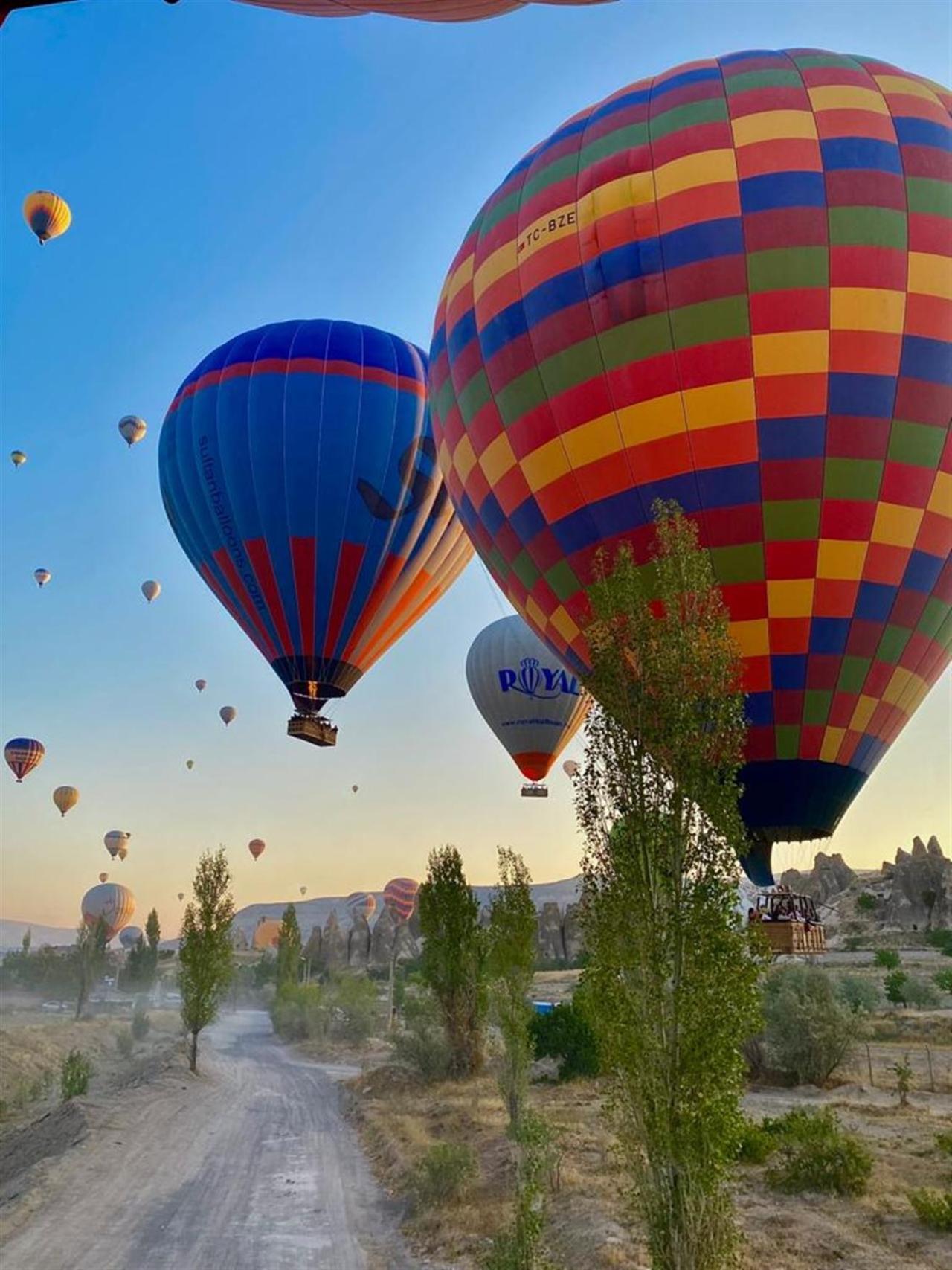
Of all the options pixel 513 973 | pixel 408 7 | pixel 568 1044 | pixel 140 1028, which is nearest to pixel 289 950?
pixel 140 1028

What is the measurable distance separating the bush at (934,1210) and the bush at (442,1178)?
7.90 metres

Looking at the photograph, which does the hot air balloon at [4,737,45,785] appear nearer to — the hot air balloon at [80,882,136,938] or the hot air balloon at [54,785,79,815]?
the hot air balloon at [54,785,79,815]

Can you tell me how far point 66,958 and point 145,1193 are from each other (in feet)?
459

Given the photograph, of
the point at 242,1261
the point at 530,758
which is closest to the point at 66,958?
the point at 530,758

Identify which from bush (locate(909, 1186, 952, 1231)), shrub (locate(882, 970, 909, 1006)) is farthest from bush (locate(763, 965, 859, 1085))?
shrub (locate(882, 970, 909, 1006))

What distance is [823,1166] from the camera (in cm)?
1562

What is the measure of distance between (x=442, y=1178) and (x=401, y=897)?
78.0 metres

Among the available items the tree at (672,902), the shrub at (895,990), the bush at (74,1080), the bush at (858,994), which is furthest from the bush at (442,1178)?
the shrub at (895,990)

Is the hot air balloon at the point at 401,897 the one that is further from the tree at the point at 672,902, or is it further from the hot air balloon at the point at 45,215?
the tree at the point at 672,902

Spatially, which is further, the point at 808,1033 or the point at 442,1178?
the point at 808,1033

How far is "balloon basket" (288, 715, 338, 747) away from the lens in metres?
30.2

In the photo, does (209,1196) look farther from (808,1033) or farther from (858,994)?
(858,994)

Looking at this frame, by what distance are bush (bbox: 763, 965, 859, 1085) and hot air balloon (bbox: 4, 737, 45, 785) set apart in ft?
182

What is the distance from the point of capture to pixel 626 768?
10.7 metres
